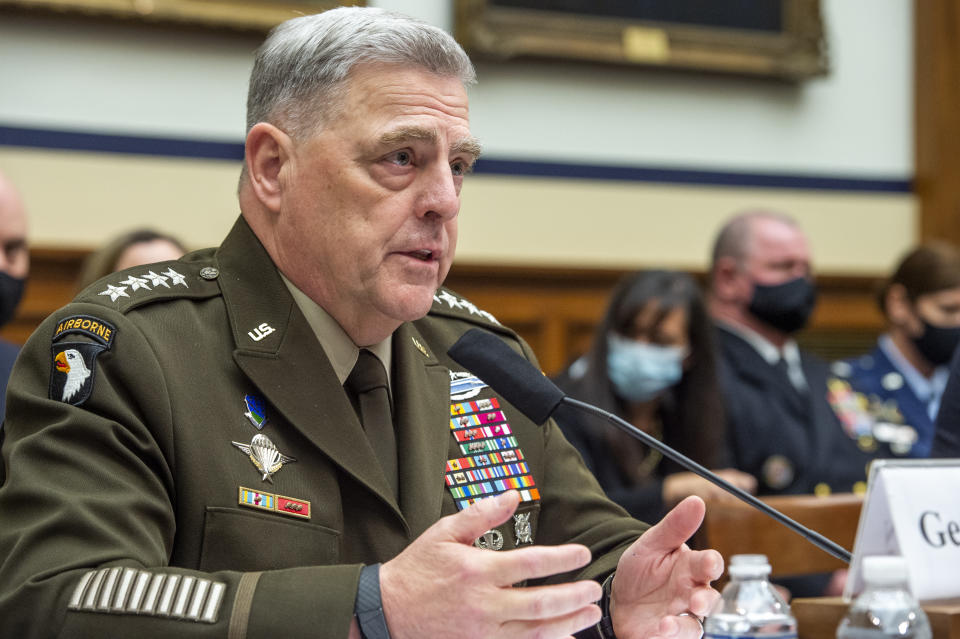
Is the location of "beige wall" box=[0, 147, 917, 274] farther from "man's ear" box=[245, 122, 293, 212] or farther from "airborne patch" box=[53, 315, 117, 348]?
"airborne patch" box=[53, 315, 117, 348]

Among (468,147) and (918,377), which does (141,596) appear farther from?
(918,377)

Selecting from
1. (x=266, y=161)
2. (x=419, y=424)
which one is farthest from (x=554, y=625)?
(x=266, y=161)

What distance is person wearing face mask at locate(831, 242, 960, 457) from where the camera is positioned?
395cm

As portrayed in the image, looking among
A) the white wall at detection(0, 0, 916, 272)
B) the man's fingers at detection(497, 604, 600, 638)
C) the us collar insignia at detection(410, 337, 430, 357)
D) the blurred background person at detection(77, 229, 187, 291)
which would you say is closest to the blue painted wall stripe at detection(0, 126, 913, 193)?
the white wall at detection(0, 0, 916, 272)

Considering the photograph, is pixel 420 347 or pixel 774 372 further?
pixel 774 372

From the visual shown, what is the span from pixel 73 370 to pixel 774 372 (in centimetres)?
279

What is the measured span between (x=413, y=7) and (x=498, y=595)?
3.39m

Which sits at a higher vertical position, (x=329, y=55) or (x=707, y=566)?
(x=329, y=55)

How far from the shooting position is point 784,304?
401 centimetres

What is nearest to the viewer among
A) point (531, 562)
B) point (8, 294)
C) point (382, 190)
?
point (531, 562)

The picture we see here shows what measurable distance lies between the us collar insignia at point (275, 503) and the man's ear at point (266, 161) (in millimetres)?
397

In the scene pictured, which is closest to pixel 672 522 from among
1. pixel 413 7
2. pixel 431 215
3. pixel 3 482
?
pixel 431 215

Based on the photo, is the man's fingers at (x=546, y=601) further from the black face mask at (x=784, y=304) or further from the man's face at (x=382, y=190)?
the black face mask at (x=784, y=304)

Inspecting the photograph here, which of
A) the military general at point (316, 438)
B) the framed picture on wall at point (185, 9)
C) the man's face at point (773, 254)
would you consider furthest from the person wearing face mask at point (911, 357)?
the military general at point (316, 438)
